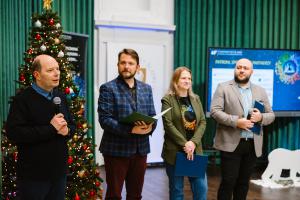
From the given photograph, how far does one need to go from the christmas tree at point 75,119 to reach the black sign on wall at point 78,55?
108 cm

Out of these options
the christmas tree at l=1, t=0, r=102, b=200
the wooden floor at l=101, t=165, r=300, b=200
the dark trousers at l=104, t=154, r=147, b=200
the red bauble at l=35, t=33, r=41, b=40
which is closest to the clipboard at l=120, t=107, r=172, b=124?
the dark trousers at l=104, t=154, r=147, b=200

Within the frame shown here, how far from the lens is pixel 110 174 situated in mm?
2797

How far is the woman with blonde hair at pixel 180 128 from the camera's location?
3053 mm

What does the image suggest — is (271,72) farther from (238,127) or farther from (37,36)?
(37,36)

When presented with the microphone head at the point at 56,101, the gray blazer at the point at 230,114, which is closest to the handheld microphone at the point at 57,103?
the microphone head at the point at 56,101

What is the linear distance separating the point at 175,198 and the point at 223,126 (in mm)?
698

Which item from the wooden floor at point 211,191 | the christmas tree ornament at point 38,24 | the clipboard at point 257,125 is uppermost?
the christmas tree ornament at point 38,24

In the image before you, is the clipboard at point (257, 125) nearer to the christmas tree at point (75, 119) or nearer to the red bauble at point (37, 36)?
the christmas tree at point (75, 119)

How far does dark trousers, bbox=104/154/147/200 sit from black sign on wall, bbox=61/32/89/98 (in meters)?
2.00

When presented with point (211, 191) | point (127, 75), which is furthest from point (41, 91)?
point (211, 191)

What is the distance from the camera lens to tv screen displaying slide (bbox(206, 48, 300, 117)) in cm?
539

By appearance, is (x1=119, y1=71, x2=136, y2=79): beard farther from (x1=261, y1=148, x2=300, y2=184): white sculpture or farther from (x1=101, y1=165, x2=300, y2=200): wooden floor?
(x1=261, y1=148, x2=300, y2=184): white sculpture

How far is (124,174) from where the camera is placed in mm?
2803

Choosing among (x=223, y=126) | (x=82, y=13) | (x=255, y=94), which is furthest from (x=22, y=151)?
(x=82, y=13)
